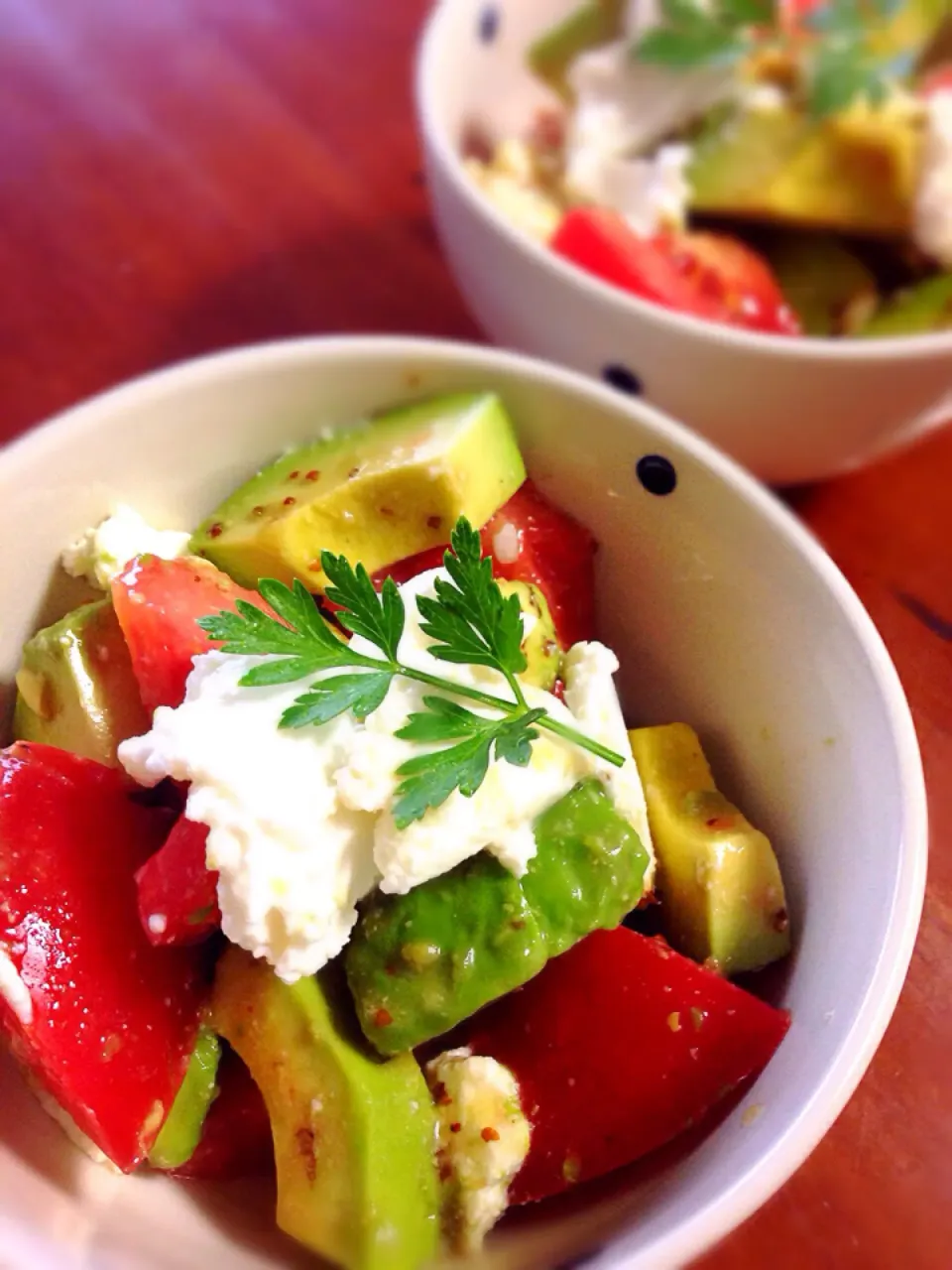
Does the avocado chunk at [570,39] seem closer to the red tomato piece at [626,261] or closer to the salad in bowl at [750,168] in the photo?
the salad in bowl at [750,168]

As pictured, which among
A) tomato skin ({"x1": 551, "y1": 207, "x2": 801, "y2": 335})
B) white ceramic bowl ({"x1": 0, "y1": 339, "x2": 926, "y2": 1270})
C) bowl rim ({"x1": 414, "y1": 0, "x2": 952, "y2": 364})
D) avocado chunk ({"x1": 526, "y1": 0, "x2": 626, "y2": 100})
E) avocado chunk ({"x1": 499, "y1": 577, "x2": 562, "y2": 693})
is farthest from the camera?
avocado chunk ({"x1": 526, "y1": 0, "x2": 626, "y2": 100})

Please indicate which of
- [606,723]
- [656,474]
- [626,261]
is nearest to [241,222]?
[626,261]

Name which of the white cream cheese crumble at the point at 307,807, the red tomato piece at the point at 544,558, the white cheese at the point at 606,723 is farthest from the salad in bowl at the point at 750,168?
the white cream cheese crumble at the point at 307,807

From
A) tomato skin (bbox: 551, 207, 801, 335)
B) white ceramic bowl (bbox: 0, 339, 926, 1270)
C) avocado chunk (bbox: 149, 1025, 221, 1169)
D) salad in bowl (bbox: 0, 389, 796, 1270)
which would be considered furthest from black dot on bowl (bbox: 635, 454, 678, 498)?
avocado chunk (bbox: 149, 1025, 221, 1169)

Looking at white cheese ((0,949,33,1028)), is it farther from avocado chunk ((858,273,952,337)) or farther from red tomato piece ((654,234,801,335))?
avocado chunk ((858,273,952,337))

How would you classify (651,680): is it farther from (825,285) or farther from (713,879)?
(825,285)

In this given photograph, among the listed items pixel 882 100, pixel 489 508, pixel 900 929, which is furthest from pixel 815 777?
pixel 882 100
